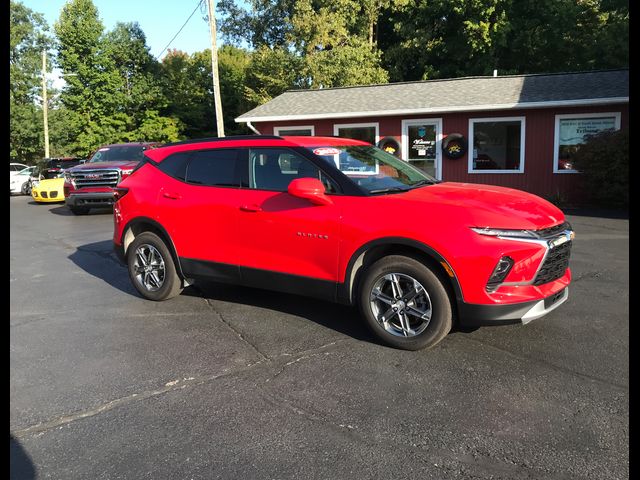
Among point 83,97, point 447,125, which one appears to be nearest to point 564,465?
point 447,125

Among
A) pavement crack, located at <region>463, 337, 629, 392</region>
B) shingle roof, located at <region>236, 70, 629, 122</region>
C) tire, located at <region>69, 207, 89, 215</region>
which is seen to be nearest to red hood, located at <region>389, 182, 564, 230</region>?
pavement crack, located at <region>463, 337, 629, 392</region>

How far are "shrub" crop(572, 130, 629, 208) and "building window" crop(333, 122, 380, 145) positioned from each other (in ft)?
22.2

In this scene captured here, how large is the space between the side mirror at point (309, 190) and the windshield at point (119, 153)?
37.9ft

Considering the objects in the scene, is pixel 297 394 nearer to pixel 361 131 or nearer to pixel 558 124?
pixel 558 124

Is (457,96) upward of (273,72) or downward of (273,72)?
downward

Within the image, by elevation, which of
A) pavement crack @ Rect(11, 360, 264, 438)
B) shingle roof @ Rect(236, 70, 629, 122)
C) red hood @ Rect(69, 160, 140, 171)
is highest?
shingle roof @ Rect(236, 70, 629, 122)

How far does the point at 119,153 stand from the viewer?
14789mm

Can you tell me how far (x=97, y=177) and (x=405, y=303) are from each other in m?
11.4

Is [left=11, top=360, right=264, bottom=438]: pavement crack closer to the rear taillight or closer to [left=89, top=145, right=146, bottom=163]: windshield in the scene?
the rear taillight

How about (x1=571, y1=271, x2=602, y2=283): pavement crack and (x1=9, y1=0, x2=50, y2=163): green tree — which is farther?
(x1=571, y1=271, x2=602, y2=283): pavement crack

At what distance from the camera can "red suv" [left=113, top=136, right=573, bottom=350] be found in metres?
3.81

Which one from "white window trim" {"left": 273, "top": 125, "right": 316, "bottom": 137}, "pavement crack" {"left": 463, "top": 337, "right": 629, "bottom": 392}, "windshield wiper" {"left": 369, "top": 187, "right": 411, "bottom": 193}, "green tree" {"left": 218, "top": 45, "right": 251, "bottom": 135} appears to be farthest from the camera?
"green tree" {"left": 218, "top": 45, "right": 251, "bottom": 135}

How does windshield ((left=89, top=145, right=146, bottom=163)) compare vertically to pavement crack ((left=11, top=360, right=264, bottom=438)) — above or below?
above

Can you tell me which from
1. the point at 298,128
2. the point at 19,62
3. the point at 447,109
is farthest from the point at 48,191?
the point at 19,62
